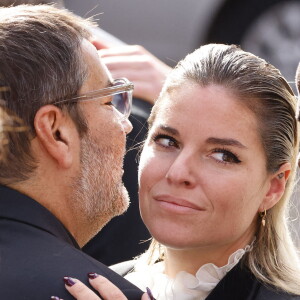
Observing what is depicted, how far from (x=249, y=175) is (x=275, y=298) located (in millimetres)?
416

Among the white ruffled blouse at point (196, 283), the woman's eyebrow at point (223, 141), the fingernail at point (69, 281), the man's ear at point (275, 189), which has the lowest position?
the white ruffled blouse at point (196, 283)

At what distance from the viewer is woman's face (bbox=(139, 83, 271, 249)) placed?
3008mm

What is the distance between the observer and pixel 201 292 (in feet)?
10.2

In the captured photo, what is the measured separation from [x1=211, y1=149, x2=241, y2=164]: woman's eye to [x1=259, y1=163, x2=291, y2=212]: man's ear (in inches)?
7.7

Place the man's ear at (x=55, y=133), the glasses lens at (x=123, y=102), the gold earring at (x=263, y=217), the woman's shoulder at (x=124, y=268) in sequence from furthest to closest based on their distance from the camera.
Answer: the woman's shoulder at (x=124, y=268) < the gold earring at (x=263, y=217) < the glasses lens at (x=123, y=102) < the man's ear at (x=55, y=133)

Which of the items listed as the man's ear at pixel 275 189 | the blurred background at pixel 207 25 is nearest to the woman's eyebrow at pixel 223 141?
the man's ear at pixel 275 189

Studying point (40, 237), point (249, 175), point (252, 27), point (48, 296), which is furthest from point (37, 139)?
point (252, 27)

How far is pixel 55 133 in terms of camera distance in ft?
8.68

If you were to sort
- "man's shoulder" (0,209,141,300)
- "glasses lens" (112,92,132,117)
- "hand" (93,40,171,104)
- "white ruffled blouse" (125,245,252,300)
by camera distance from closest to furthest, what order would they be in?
1. "man's shoulder" (0,209,141,300)
2. "glasses lens" (112,92,132,117)
3. "white ruffled blouse" (125,245,252,300)
4. "hand" (93,40,171,104)

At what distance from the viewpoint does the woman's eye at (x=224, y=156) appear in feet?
9.96

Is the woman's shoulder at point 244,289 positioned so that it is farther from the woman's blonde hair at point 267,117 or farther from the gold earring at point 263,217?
the gold earring at point 263,217

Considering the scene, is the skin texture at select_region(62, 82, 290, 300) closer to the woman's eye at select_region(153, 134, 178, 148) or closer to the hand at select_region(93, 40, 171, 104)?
the woman's eye at select_region(153, 134, 178, 148)

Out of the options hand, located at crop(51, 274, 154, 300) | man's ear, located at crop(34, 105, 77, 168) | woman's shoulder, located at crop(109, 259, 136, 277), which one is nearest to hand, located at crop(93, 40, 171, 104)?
woman's shoulder, located at crop(109, 259, 136, 277)

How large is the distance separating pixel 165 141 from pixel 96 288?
0.84m
